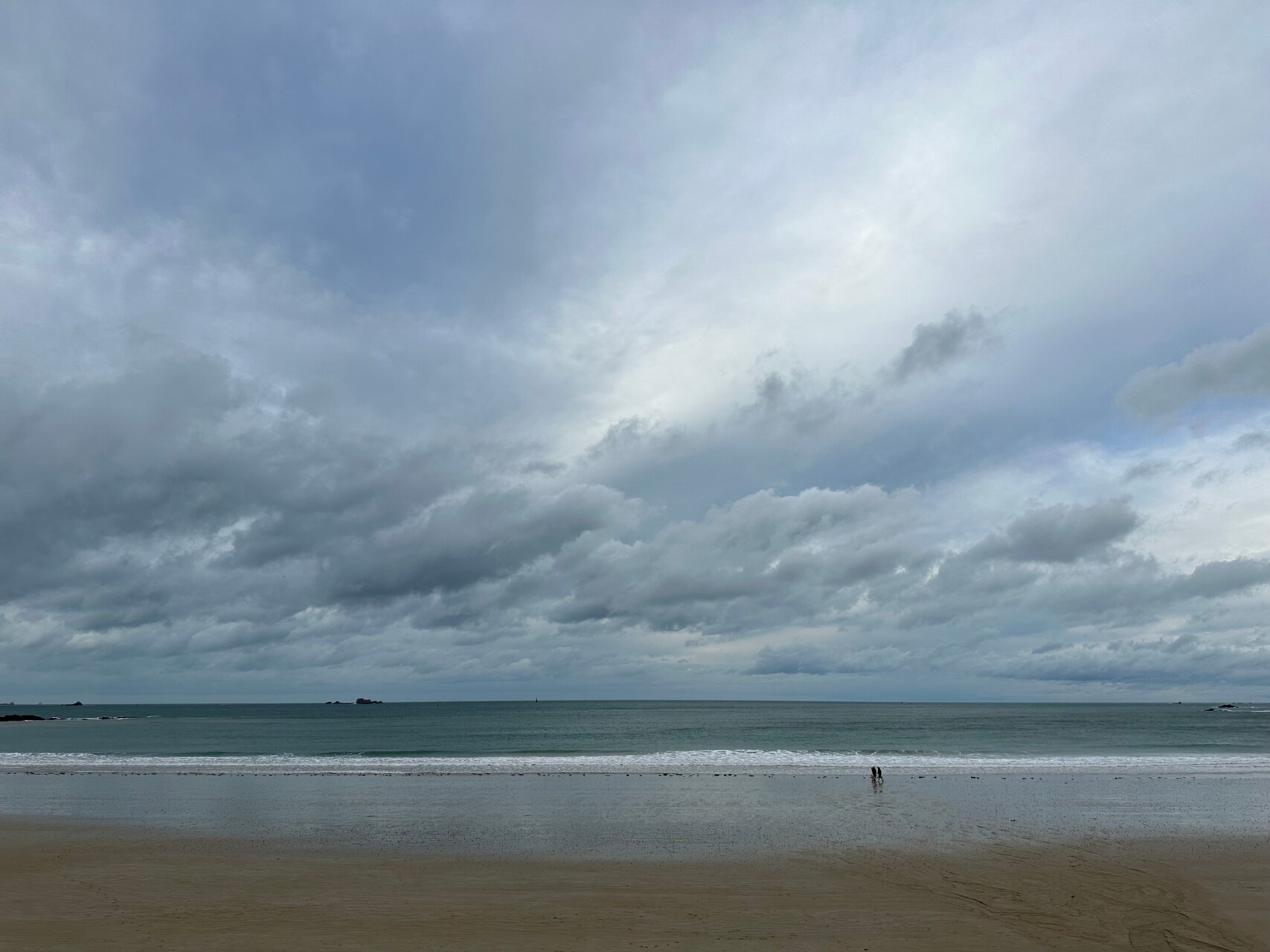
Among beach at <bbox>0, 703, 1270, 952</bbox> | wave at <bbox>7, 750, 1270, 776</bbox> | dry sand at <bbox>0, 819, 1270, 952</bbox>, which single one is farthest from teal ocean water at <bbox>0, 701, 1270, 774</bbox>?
dry sand at <bbox>0, 819, 1270, 952</bbox>

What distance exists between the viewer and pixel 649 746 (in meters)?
63.2

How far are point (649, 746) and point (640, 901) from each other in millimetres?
49155

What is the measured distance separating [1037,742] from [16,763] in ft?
257

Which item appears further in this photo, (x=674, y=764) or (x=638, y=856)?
(x=674, y=764)

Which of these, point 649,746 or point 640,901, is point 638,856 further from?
point 649,746

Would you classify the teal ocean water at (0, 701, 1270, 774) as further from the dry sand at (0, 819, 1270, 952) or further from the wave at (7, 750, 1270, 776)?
the dry sand at (0, 819, 1270, 952)

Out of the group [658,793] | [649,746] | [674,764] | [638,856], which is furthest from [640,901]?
[649,746]

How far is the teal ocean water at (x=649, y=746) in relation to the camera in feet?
147

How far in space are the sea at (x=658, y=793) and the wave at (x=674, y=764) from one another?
28cm

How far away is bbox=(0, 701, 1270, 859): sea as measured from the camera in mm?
23109

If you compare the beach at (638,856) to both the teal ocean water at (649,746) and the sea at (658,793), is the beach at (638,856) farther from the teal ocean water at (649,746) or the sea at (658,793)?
the teal ocean water at (649,746)

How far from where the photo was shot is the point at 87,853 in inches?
845

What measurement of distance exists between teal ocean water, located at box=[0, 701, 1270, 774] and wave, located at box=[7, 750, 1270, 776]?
138 millimetres

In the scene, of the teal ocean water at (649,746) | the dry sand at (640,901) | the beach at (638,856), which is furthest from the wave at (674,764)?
the dry sand at (640,901)
